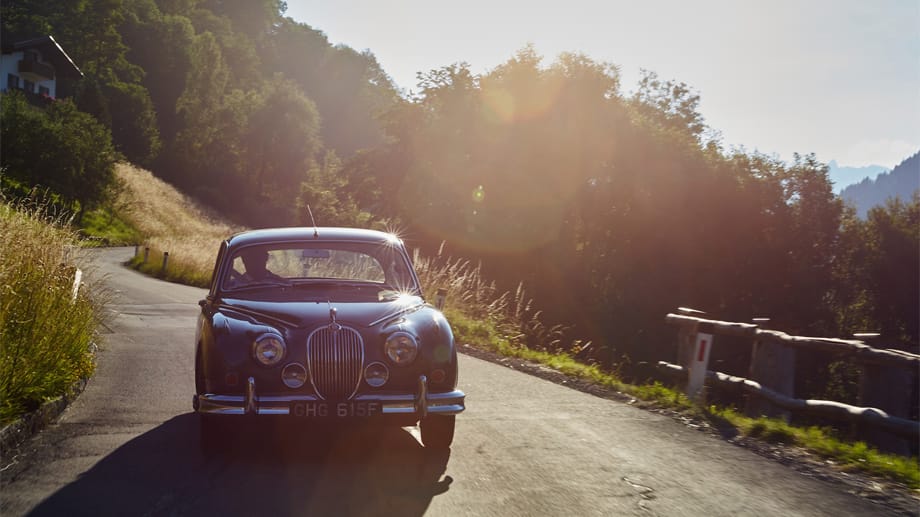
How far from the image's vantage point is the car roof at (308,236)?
707cm

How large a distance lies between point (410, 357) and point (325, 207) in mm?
40630

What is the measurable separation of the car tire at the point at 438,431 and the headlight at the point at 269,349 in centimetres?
120

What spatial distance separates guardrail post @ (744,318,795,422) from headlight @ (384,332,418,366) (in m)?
4.78

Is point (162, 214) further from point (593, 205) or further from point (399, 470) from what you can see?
point (399, 470)

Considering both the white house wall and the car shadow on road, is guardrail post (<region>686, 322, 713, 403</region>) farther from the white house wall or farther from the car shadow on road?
the white house wall

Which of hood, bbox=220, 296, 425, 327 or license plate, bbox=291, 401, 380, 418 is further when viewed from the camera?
→ hood, bbox=220, 296, 425, 327

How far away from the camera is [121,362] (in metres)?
10.3

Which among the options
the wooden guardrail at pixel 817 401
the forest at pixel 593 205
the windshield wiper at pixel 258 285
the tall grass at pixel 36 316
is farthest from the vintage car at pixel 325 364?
the forest at pixel 593 205

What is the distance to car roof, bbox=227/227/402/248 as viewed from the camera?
7.07m

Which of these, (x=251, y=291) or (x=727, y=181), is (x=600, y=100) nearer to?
(x=727, y=181)

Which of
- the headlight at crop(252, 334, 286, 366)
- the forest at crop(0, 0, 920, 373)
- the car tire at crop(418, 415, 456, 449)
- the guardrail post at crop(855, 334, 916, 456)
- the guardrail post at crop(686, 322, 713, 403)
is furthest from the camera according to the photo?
the forest at crop(0, 0, 920, 373)

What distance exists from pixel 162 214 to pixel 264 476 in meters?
53.4

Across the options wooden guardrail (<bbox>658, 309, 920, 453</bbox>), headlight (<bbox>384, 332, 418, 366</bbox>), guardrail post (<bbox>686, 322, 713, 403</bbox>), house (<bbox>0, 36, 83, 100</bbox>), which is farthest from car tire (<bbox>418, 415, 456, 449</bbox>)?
house (<bbox>0, 36, 83, 100</bbox>)

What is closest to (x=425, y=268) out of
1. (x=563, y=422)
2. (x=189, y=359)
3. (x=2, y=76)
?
(x=189, y=359)
